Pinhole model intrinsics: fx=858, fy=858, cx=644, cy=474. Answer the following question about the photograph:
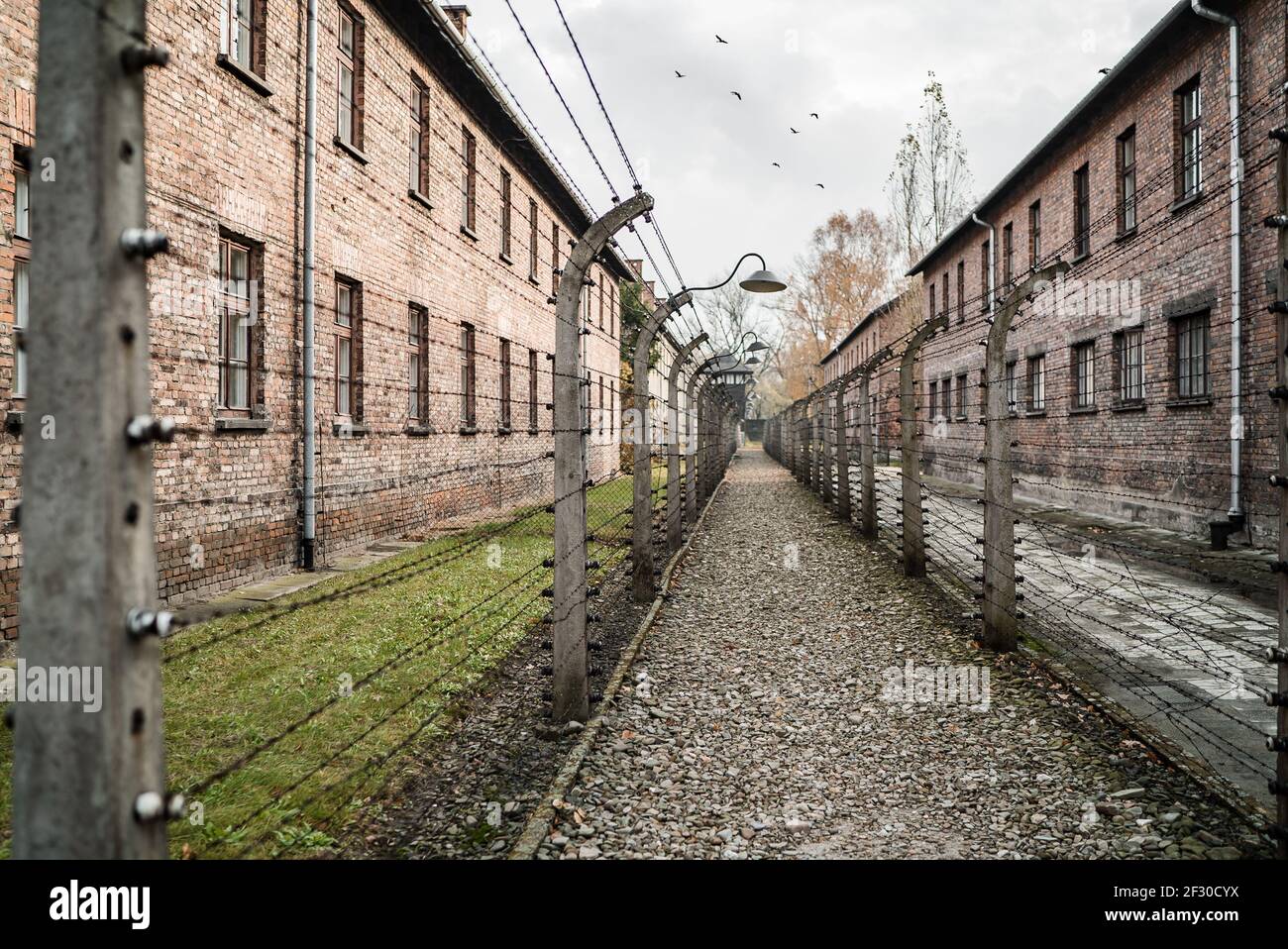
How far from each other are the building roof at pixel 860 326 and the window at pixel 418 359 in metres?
22.4

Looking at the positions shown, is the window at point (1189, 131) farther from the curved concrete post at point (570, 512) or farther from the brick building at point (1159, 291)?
the curved concrete post at point (570, 512)

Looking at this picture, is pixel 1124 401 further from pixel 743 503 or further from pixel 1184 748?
pixel 1184 748

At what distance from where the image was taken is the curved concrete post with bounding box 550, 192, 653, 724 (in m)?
4.88

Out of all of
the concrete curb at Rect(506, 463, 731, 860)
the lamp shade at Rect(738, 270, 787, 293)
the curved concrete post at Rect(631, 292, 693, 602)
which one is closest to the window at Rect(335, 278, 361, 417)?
the curved concrete post at Rect(631, 292, 693, 602)

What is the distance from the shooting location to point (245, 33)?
877 centimetres

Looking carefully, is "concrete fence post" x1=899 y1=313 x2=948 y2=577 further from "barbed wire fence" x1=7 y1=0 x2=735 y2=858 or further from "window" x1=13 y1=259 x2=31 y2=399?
"window" x1=13 y1=259 x2=31 y2=399

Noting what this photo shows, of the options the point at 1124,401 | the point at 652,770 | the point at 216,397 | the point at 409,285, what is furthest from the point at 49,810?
the point at 1124,401

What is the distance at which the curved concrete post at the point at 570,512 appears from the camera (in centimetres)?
488

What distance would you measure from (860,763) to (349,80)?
1050 cm

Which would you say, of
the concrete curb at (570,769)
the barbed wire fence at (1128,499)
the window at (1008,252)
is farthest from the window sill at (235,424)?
the window at (1008,252)

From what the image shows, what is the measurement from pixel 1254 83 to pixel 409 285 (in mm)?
11830

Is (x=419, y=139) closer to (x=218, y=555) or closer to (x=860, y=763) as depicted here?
(x=218, y=555)

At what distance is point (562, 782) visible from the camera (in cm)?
393

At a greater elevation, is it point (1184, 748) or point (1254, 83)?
point (1254, 83)
